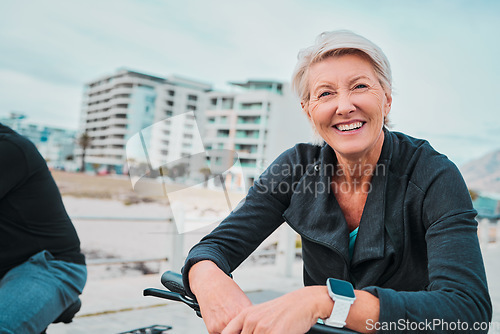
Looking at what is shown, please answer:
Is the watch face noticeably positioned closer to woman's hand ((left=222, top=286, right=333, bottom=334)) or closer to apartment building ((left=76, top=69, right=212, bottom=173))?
woman's hand ((left=222, top=286, right=333, bottom=334))

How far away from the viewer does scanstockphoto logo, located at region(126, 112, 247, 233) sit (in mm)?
3428

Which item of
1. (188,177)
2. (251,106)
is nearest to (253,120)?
(251,106)

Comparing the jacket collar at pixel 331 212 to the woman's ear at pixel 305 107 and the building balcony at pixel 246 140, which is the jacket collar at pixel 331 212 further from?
the building balcony at pixel 246 140

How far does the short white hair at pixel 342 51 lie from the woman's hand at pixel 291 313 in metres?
0.72

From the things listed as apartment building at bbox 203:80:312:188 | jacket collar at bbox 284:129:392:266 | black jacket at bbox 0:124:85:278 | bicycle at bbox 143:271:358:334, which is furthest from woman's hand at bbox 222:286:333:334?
apartment building at bbox 203:80:312:188

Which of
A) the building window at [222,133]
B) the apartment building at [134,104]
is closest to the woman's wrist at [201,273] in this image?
the building window at [222,133]

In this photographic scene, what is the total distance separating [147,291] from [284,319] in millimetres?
358

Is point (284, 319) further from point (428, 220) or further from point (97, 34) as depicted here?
point (97, 34)

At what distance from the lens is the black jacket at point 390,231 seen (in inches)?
37.6

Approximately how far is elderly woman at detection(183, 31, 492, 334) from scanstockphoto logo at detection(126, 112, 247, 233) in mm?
1894

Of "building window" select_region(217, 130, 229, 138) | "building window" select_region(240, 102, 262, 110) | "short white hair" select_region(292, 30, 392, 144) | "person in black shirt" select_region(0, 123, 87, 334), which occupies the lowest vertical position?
"person in black shirt" select_region(0, 123, 87, 334)

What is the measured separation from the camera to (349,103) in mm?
1290

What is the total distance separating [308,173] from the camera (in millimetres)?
1460
